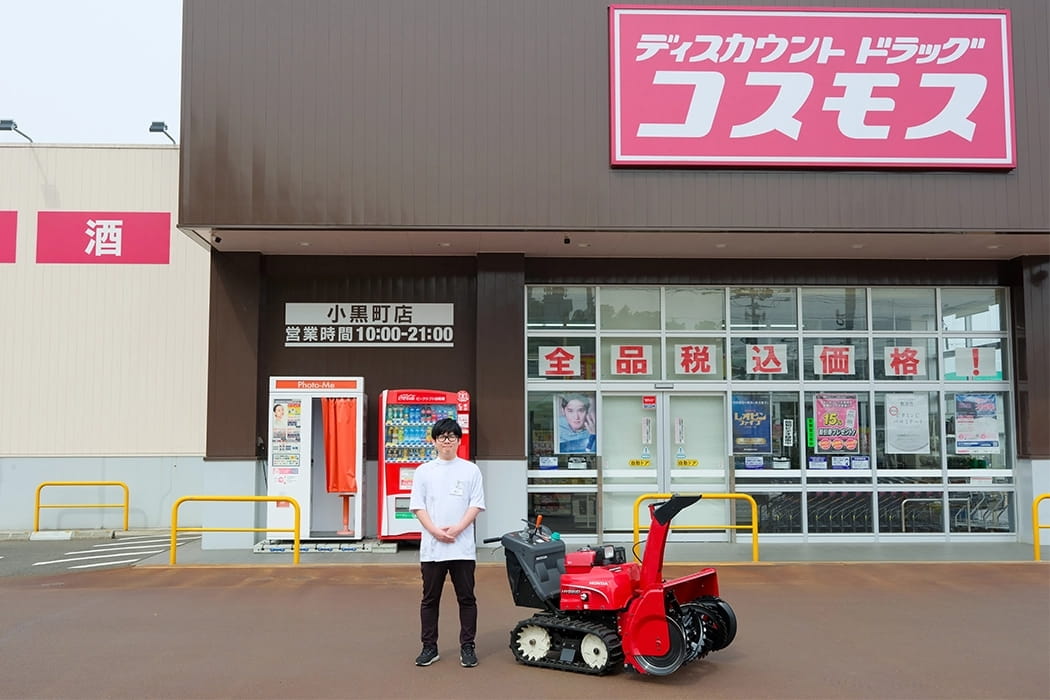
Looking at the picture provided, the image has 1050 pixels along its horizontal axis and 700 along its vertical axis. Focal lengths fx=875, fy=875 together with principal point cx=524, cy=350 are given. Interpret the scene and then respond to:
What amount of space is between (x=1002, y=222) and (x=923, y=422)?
3.11 metres

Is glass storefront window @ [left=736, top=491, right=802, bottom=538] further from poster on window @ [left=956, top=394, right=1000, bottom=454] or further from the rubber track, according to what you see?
the rubber track

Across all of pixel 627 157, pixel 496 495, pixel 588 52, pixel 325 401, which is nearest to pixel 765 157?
pixel 627 157

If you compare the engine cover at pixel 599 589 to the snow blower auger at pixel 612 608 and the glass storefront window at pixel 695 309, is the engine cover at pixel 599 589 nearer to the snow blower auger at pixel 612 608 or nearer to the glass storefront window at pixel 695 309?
the snow blower auger at pixel 612 608

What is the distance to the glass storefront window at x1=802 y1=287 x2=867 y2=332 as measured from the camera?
12.8m

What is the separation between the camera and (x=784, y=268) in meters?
12.7

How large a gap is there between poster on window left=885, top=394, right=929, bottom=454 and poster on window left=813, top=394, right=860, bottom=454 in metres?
0.47

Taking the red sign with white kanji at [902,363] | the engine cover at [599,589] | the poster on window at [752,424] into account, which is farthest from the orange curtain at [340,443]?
the red sign with white kanji at [902,363]

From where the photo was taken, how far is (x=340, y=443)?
11.7 m

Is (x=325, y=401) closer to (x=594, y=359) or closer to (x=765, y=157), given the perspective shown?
(x=594, y=359)

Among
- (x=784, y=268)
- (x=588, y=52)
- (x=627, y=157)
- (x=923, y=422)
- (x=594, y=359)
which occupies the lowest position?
(x=923, y=422)

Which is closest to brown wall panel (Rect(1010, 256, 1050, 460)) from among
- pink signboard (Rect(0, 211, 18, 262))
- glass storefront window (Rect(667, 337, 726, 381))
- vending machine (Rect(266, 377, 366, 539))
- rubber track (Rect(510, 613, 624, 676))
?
glass storefront window (Rect(667, 337, 726, 381))

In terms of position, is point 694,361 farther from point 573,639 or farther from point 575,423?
point 573,639

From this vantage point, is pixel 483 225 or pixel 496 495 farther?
pixel 496 495

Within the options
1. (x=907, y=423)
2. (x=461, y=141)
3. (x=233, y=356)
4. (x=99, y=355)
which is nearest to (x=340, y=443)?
(x=233, y=356)
